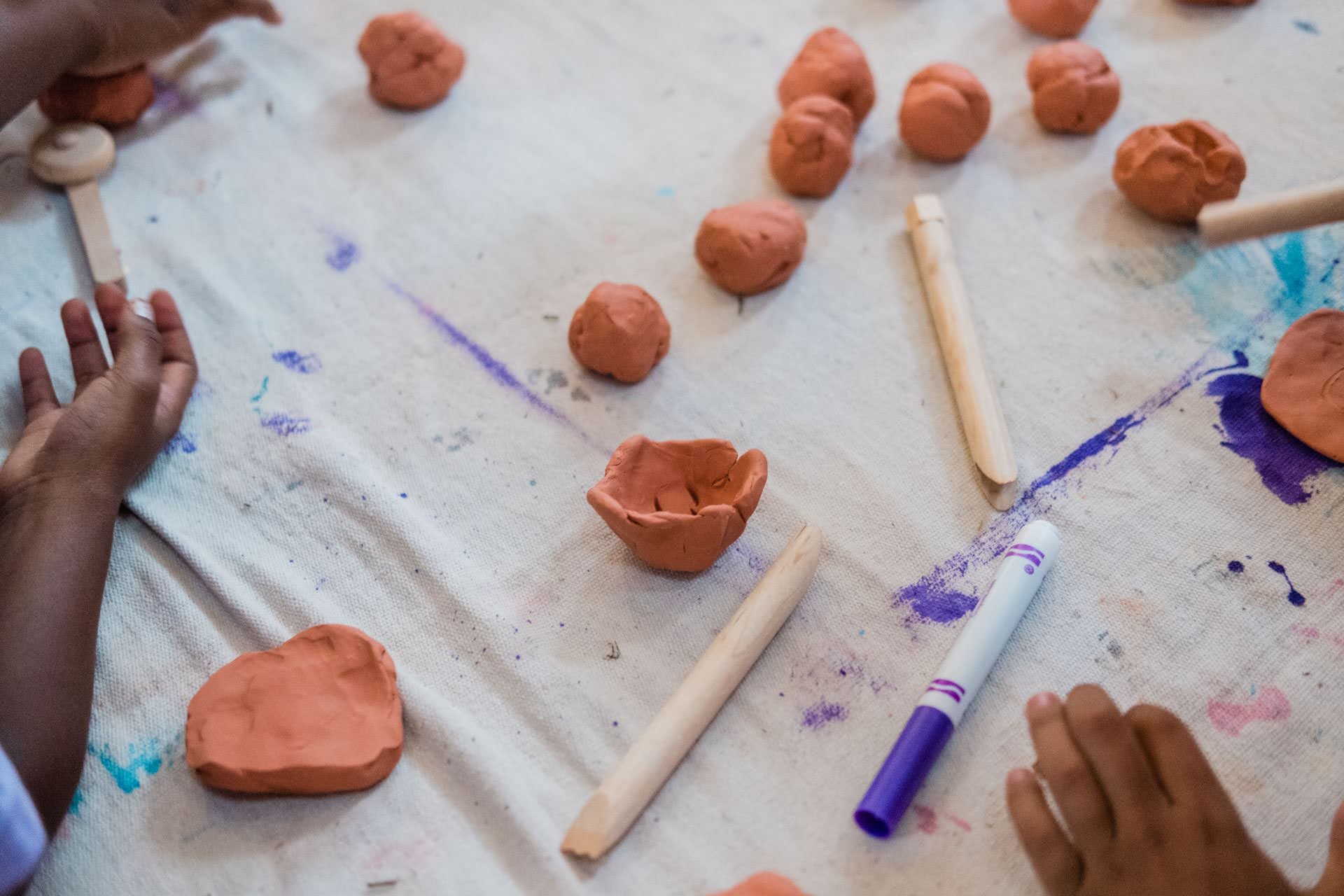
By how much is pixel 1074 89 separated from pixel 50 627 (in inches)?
45.4

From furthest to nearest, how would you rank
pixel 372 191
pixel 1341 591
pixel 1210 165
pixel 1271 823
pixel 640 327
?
1. pixel 372 191
2. pixel 1210 165
3. pixel 640 327
4. pixel 1341 591
5. pixel 1271 823

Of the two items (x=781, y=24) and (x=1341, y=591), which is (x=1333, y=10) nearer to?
(x=781, y=24)

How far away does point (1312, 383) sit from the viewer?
936mm

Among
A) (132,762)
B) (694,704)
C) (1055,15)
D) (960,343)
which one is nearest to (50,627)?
(132,762)

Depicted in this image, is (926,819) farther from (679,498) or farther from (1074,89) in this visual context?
(1074,89)

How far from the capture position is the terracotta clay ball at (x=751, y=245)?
104 cm

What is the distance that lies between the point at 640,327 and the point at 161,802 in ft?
1.84

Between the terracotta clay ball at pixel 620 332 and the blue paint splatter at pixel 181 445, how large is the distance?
0.38 metres

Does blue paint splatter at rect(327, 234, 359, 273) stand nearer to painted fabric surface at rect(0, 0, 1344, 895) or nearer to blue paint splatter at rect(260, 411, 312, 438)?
painted fabric surface at rect(0, 0, 1344, 895)

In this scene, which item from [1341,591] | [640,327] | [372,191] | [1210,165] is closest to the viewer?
[1341,591]

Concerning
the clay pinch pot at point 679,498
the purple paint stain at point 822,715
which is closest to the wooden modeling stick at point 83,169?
the clay pinch pot at point 679,498

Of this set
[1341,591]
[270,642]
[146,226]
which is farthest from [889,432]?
[146,226]

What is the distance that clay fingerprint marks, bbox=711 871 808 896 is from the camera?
2.31 ft

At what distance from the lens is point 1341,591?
0.85 m
